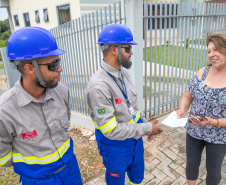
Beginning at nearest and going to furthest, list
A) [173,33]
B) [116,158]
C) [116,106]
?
[116,106] → [116,158] → [173,33]

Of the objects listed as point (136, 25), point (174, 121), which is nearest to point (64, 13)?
point (136, 25)

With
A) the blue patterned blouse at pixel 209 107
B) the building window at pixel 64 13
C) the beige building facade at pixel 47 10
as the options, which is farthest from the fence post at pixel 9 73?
the building window at pixel 64 13

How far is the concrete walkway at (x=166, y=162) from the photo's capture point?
2898 millimetres

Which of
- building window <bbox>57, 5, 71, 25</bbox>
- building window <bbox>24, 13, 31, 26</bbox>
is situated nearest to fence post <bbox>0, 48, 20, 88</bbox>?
building window <bbox>57, 5, 71, 25</bbox>

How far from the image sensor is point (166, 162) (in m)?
3.24

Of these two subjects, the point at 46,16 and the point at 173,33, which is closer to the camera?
the point at 173,33

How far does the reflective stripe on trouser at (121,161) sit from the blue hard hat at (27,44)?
1.23 meters

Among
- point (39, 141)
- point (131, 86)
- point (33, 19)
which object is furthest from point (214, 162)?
point (33, 19)

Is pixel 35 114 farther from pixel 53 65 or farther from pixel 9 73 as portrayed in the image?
pixel 9 73

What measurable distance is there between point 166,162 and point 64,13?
11264 millimetres

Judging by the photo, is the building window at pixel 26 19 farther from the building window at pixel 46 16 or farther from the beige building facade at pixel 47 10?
the building window at pixel 46 16

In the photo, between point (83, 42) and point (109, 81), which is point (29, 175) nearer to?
point (109, 81)

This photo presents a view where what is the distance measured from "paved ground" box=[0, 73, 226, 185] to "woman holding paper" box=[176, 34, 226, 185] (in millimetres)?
809

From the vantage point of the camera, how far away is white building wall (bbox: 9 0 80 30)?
10454mm
